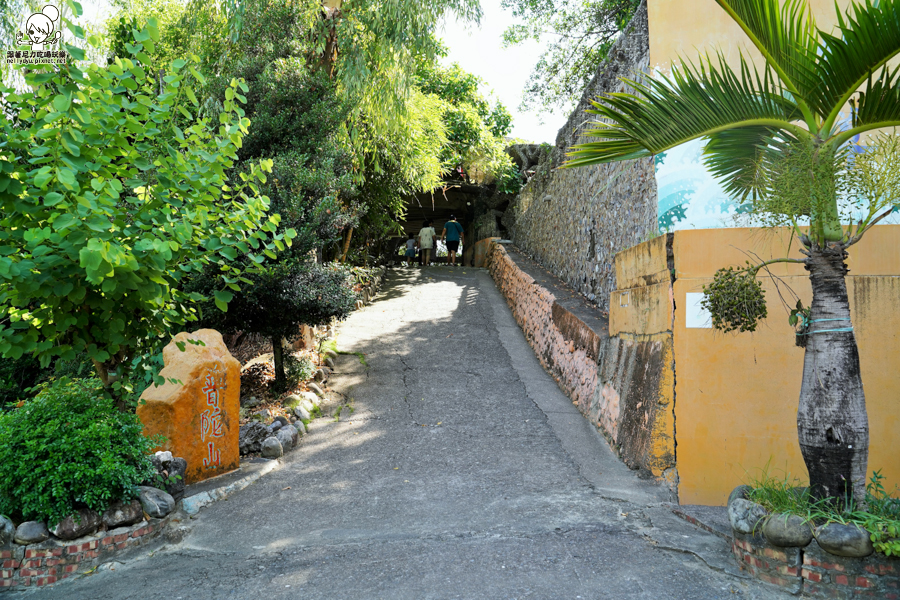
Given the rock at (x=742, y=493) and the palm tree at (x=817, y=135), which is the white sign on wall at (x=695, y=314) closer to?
the palm tree at (x=817, y=135)

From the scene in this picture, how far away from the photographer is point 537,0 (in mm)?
14898

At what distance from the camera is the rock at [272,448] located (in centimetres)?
641

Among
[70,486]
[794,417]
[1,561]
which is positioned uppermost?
[794,417]

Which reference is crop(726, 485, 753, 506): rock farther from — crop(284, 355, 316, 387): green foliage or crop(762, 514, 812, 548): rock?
crop(284, 355, 316, 387): green foliage

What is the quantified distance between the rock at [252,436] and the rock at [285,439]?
148 millimetres

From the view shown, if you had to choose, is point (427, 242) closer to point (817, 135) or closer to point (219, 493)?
point (219, 493)

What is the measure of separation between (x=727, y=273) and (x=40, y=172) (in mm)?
4204

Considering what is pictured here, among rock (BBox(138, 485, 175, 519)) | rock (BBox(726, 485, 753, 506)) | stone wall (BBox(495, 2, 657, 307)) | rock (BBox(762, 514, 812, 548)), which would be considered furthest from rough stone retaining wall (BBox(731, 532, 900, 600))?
rock (BBox(138, 485, 175, 519))

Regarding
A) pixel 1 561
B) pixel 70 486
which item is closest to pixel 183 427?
pixel 70 486

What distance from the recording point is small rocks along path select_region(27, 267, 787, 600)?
3689mm

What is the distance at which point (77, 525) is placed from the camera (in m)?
4.04

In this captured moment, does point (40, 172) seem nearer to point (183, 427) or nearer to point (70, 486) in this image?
point (70, 486)

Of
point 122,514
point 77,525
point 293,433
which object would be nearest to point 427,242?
point 293,433

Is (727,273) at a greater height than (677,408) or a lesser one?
greater
